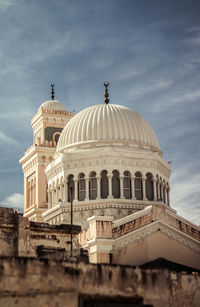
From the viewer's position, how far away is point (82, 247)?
36500 millimetres

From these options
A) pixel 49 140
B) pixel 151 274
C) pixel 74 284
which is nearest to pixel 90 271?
pixel 74 284

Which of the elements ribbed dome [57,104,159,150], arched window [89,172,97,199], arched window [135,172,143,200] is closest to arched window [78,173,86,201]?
arched window [89,172,97,199]

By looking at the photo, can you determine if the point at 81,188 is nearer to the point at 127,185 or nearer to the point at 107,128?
the point at 127,185

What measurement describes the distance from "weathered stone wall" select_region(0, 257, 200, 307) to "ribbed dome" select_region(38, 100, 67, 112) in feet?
154

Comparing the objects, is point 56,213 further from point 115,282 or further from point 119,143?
point 115,282

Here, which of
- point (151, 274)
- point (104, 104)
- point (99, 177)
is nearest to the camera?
point (151, 274)

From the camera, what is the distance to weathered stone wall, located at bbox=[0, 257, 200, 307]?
1688cm

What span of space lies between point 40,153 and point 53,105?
19.0 ft

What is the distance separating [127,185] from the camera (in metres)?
49.7

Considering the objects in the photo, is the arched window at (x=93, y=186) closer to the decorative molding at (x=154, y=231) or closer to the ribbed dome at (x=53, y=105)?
the decorative molding at (x=154, y=231)

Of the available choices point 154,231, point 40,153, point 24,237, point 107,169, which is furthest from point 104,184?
point 40,153

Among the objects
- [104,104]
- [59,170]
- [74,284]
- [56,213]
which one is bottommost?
[74,284]

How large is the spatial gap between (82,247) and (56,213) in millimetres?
14068

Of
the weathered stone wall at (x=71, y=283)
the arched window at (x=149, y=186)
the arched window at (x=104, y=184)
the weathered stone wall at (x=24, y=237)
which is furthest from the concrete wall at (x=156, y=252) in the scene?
the weathered stone wall at (x=71, y=283)
